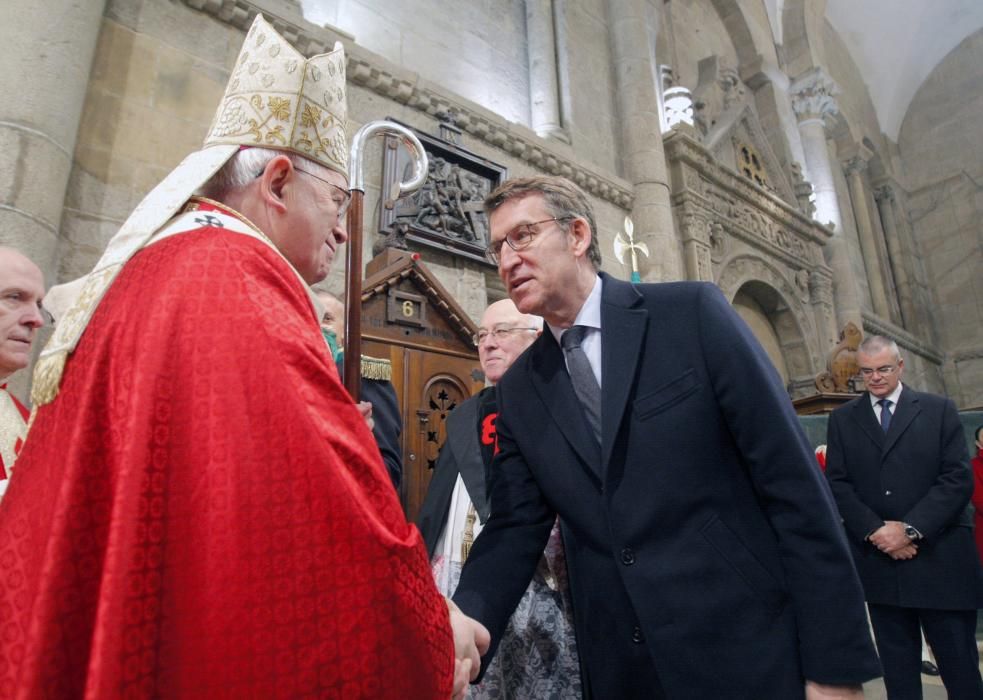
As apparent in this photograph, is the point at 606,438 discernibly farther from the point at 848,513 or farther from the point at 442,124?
the point at 442,124

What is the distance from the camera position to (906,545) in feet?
8.75

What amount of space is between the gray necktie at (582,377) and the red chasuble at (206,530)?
0.68 metres

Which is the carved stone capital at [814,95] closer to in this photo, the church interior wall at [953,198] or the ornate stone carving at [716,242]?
the ornate stone carving at [716,242]

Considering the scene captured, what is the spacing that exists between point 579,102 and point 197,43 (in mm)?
4187

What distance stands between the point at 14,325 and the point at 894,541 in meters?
3.48

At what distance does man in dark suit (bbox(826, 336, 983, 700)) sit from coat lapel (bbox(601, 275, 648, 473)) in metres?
2.18

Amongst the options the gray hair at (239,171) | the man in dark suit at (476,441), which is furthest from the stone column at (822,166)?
the gray hair at (239,171)

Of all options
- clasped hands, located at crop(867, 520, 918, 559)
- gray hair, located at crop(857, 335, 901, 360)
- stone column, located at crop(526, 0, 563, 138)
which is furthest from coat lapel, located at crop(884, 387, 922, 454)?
stone column, located at crop(526, 0, 563, 138)

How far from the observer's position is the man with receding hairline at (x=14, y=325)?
1689 millimetres

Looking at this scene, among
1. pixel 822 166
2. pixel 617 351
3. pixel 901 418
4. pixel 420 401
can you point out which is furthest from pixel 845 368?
pixel 617 351

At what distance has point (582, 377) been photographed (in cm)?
143

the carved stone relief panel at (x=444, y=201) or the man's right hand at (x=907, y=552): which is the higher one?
the carved stone relief panel at (x=444, y=201)

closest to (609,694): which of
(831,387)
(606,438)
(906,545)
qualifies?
(606,438)

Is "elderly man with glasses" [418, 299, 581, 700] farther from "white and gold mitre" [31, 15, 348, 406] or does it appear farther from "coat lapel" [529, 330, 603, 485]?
"white and gold mitre" [31, 15, 348, 406]
